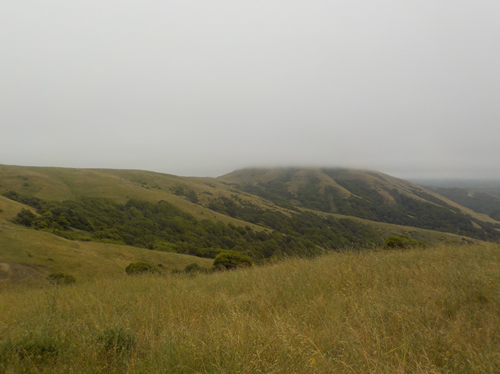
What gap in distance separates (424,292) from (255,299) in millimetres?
3105

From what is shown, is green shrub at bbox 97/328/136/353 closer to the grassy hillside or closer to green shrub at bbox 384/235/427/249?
green shrub at bbox 384/235/427/249

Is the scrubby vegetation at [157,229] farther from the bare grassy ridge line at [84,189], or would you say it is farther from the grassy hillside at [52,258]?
the grassy hillside at [52,258]

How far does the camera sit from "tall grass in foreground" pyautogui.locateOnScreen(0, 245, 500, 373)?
8.17ft

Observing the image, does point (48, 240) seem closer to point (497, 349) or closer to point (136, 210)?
point (497, 349)

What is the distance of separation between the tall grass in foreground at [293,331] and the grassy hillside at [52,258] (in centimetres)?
2786

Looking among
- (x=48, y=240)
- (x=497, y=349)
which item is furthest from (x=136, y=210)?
(x=497, y=349)

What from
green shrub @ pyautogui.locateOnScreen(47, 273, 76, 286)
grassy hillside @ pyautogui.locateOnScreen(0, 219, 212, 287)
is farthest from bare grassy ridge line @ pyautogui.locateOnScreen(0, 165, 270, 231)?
green shrub @ pyautogui.locateOnScreen(47, 273, 76, 286)

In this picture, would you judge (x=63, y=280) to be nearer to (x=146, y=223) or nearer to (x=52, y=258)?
(x=52, y=258)

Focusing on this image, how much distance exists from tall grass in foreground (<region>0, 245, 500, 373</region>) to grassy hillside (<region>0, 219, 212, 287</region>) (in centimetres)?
2786

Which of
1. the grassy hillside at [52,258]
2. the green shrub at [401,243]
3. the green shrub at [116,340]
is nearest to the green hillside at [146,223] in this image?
the grassy hillside at [52,258]

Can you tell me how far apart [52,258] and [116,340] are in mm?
42799

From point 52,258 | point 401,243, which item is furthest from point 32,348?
point 52,258

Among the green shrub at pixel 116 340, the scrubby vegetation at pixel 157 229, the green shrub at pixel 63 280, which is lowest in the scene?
the scrubby vegetation at pixel 157 229

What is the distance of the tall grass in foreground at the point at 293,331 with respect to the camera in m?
2.49
